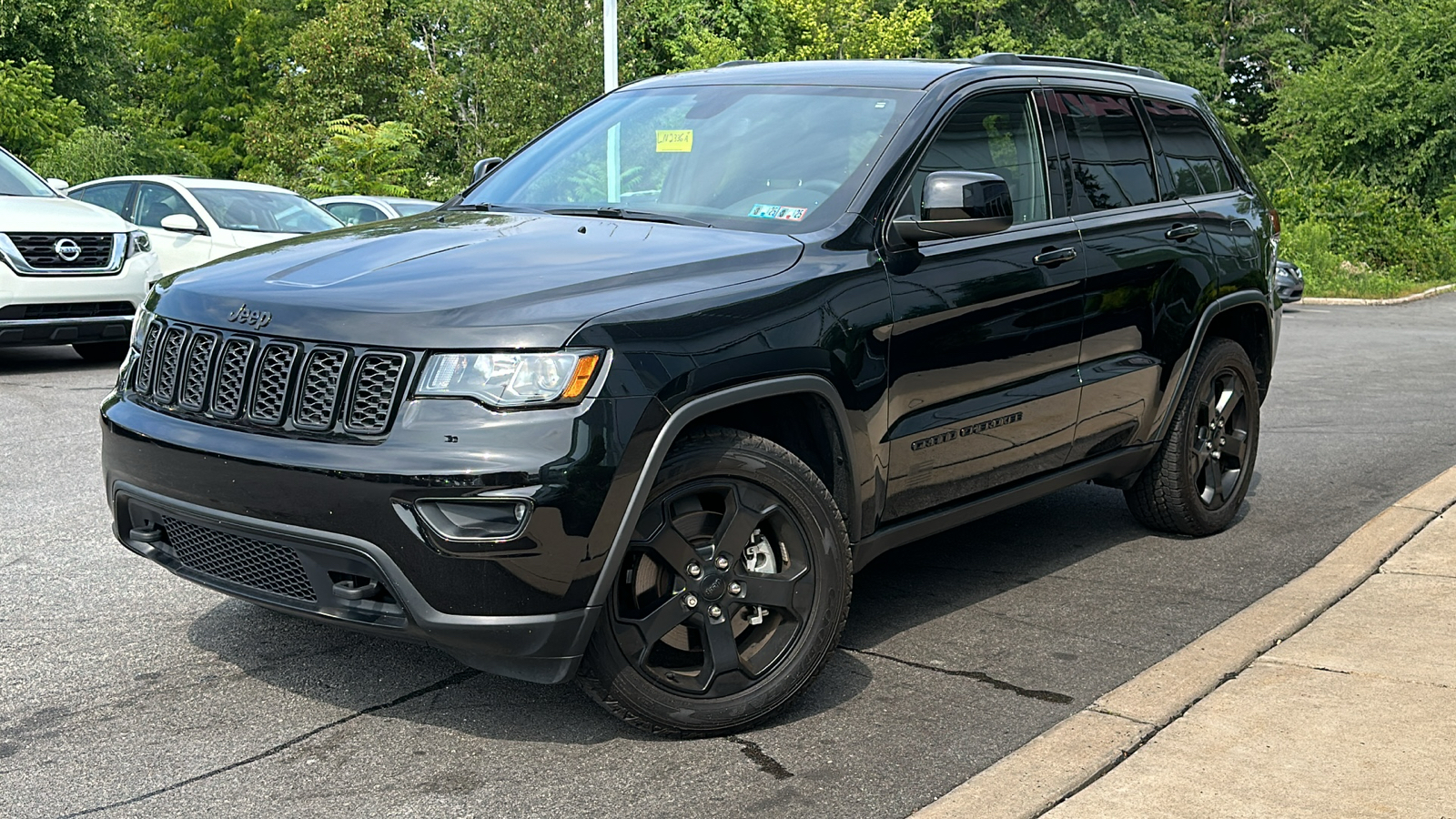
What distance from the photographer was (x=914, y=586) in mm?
5742

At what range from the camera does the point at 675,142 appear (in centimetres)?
522

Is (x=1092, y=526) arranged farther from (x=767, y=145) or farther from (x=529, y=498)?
(x=529, y=498)

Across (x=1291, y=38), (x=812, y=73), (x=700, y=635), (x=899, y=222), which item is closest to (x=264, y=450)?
(x=700, y=635)

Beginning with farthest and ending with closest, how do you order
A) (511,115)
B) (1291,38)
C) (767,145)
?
(1291,38) → (511,115) → (767,145)

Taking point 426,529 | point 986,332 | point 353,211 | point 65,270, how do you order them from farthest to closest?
point 353,211, point 65,270, point 986,332, point 426,529

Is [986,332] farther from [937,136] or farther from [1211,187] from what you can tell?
Answer: [1211,187]

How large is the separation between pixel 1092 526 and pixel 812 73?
2606mm

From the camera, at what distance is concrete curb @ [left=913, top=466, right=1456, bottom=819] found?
12.1ft

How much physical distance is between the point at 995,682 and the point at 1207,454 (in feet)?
7.51

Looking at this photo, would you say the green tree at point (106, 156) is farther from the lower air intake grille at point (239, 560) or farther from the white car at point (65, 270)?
the lower air intake grille at point (239, 560)

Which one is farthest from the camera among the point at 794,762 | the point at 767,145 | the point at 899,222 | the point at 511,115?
the point at 511,115

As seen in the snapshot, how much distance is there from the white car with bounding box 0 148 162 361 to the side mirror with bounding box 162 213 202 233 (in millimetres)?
794

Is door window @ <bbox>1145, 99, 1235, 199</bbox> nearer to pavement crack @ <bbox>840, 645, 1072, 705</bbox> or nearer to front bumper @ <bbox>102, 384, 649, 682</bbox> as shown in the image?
pavement crack @ <bbox>840, 645, 1072, 705</bbox>

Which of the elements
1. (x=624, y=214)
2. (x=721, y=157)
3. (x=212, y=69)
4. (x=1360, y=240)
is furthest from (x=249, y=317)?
(x=212, y=69)
